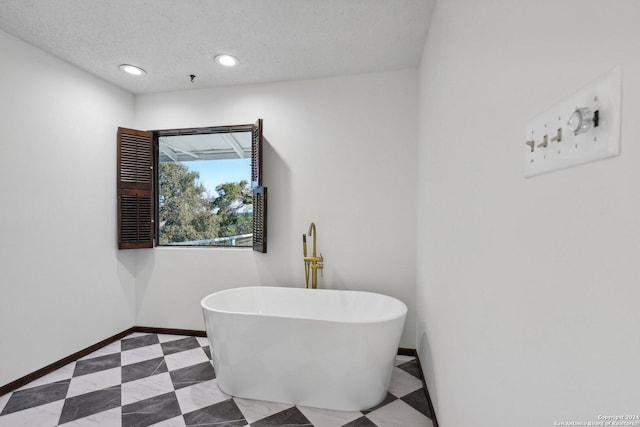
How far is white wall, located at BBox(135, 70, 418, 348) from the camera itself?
2.76 metres

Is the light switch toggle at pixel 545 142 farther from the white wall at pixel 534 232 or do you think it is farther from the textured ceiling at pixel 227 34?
the textured ceiling at pixel 227 34

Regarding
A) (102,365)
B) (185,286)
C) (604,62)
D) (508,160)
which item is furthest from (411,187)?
(102,365)

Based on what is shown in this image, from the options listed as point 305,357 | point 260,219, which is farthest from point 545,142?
point 260,219

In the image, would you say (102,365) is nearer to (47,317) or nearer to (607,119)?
(47,317)

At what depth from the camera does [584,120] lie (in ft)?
1.57

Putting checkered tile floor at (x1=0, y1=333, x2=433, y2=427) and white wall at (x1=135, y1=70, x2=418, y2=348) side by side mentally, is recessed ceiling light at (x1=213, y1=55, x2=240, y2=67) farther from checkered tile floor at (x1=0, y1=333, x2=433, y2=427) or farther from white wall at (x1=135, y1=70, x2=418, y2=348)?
checkered tile floor at (x1=0, y1=333, x2=433, y2=427)

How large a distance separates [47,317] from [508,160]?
3.32 meters

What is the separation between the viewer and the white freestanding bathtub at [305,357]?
6.19 ft

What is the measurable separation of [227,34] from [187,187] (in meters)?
1.76

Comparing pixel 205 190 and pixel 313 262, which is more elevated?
pixel 205 190

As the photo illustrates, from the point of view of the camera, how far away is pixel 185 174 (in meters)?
3.38

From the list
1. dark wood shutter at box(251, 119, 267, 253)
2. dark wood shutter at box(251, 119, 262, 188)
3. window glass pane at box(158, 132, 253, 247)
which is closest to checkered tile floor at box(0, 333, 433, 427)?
dark wood shutter at box(251, 119, 267, 253)

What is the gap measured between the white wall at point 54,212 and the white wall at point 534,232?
2.98 m

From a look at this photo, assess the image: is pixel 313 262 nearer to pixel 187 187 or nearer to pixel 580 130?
pixel 187 187
